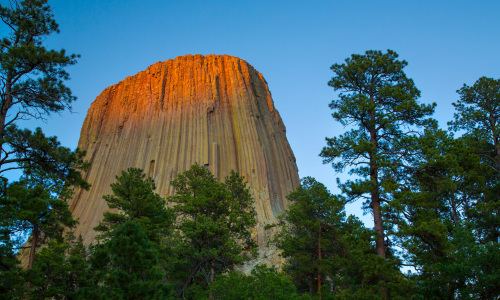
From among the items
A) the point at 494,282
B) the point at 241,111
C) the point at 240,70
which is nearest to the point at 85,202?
the point at 241,111

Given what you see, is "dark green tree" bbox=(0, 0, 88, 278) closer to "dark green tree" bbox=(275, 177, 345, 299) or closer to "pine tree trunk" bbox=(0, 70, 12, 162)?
"pine tree trunk" bbox=(0, 70, 12, 162)

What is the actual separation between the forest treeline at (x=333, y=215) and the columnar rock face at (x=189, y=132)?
22.3 m

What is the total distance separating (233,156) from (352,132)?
33.3 m

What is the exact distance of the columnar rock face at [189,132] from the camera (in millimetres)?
49062

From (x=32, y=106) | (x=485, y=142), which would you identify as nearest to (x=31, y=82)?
(x=32, y=106)

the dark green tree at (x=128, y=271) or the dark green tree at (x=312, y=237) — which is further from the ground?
the dark green tree at (x=312, y=237)

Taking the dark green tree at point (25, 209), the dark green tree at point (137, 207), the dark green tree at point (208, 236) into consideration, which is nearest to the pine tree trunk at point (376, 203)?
the dark green tree at point (208, 236)

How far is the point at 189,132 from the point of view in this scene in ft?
174

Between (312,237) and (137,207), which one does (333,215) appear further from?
(137,207)

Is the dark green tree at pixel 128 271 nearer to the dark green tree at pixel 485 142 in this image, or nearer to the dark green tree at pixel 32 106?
the dark green tree at pixel 32 106

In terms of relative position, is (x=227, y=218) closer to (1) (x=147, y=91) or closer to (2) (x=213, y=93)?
(2) (x=213, y=93)

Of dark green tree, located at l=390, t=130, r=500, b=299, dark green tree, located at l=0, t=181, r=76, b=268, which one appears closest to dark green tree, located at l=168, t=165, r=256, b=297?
dark green tree, located at l=0, t=181, r=76, b=268

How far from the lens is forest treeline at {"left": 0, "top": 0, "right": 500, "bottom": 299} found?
13109mm

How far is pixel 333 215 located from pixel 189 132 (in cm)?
Result: 3317
